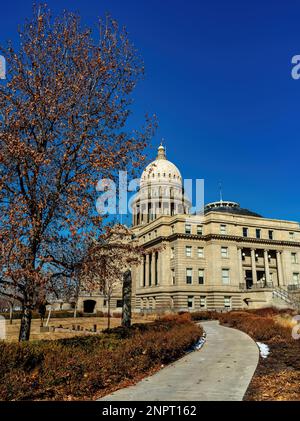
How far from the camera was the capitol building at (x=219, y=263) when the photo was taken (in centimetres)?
6219

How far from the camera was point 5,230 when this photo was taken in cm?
1240

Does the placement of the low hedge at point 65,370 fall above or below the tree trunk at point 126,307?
below

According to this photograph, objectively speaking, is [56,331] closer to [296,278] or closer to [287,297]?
[287,297]

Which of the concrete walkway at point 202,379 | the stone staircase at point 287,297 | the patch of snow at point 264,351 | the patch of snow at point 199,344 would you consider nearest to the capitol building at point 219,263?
the stone staircase at point 287,297

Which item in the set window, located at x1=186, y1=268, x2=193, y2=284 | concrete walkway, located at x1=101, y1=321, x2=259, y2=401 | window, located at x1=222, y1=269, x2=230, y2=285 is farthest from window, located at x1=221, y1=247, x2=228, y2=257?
concrete walkway, located at x1=101, y1=321, x2=259, y2=401

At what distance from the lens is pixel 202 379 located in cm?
1179

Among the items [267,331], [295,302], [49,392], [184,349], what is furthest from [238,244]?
[49,392]

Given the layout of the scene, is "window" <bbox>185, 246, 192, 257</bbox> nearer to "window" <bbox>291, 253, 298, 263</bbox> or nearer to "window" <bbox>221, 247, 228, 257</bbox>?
"window" <bbox>221, 247, 228, 257</bbox>

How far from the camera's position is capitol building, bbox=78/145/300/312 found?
204 ft

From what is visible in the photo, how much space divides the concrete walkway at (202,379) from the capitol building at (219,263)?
41.7 metres

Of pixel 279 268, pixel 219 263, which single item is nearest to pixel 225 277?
pixel 219 263

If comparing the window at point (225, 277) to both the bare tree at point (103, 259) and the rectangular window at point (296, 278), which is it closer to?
the rectangular window at point (296, 278)
